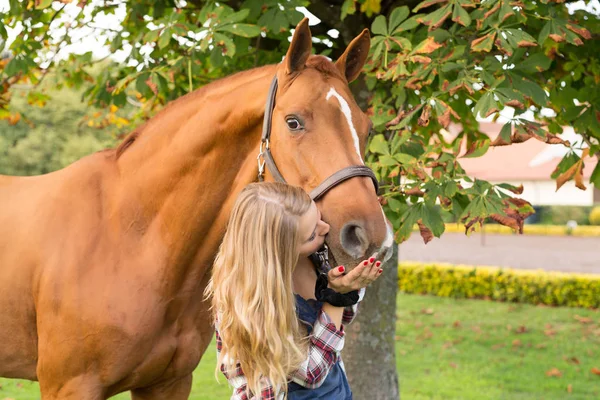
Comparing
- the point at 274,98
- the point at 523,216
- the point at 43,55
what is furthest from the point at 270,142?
the point at 43,55

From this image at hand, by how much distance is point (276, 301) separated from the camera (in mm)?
1880

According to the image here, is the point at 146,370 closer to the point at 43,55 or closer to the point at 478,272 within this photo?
the point at 43,55

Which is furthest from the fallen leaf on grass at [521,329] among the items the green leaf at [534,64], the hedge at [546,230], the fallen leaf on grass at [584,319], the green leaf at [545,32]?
the hedge at [546,230]

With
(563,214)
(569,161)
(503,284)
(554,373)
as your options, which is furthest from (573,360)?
(563,214)

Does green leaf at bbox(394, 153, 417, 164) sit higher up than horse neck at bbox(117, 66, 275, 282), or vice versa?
horse neck at bbox(117, 66, 275, 282)

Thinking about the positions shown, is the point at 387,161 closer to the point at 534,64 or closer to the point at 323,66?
the point at 323,66

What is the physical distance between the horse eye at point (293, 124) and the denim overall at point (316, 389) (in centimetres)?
61

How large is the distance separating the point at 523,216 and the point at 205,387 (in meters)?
4.33

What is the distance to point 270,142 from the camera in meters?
2.36

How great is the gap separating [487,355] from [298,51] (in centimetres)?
587

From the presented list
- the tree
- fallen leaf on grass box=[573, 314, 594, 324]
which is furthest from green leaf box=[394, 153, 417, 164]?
fallen leaf on grass box=[573, 314, 594, 324]

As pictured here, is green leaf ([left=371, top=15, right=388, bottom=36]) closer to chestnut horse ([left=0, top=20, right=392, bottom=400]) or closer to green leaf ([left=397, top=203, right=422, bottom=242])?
chestnut horse ([left=0, top=20, right=392, bottom=400])

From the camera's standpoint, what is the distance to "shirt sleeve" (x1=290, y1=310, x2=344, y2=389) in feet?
6.33

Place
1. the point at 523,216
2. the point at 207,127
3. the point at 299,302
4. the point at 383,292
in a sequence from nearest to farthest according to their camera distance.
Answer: the point at 299,302
the point at 207,127
the point at 523,216
the point at 383,292
